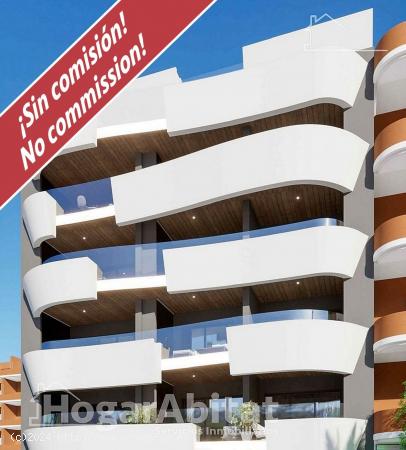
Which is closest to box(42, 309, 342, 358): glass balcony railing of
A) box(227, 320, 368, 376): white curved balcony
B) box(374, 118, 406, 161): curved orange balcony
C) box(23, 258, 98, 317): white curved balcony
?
box(227, 320, 368, 376): white curved balcony

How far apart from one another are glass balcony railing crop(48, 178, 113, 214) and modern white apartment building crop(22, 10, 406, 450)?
6 centimetres

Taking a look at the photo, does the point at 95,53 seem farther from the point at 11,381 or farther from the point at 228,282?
the point at 11,381

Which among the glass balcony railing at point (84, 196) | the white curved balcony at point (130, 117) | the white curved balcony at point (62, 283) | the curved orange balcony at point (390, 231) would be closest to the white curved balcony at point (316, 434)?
the curved orange balcony at point (390, 231)

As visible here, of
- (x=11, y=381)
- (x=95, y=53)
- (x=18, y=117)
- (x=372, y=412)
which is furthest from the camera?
(x=11, y=381)

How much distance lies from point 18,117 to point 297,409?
66.8ft

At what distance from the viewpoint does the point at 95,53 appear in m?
4.27

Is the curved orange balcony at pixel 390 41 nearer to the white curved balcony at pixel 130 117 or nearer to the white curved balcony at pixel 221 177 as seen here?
the white curved balcony at pixel 221 177

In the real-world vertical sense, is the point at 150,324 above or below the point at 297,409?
above

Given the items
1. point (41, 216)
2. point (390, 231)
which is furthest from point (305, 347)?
point (41, 216)

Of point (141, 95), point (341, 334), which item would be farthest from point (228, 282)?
point (141, 95)

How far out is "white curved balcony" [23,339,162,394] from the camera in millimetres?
22922

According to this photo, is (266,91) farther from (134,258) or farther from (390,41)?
(134,258)

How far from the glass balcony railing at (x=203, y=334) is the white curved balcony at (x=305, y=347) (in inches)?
11.0

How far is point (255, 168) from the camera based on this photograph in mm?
21969
